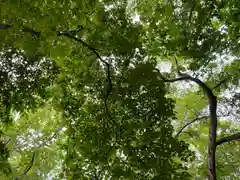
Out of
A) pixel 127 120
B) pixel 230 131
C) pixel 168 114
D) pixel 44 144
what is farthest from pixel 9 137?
pixel 230 131

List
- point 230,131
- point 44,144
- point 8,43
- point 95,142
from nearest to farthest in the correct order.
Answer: point 8,43
point 95,142
point 230,131
point 44,144

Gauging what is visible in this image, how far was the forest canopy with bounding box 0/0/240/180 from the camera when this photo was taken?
5.89 m

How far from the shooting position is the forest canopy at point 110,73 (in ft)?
19.3

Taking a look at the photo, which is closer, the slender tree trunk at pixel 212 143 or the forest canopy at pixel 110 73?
the forest canopy at pixel 110 73

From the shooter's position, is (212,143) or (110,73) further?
(110,73)

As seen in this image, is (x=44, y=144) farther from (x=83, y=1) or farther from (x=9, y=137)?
(x=83, y=1)

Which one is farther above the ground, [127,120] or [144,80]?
[144,80]

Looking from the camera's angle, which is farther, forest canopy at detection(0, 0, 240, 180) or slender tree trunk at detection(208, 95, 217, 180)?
slender tree trunk at detection(208, 95, 217, 180)

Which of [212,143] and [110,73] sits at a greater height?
[110,73]

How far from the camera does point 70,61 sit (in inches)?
286

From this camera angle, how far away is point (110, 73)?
7.12 m

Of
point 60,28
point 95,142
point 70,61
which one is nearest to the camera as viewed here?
point 60,28

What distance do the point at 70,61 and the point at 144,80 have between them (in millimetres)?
2025

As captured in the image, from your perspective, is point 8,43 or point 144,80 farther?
point 144,80
